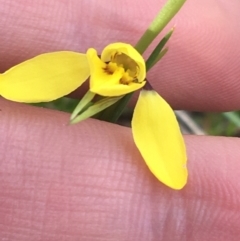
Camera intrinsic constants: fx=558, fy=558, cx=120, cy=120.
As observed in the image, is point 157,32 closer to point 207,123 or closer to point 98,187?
point 98,187

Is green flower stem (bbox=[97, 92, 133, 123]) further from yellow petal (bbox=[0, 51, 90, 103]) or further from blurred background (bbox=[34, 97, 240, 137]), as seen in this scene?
blurred background (bbox=[34, 97, 240, 137])

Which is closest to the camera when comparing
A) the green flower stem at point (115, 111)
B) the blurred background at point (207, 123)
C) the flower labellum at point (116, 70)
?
the flower labellum at point (116, 70)

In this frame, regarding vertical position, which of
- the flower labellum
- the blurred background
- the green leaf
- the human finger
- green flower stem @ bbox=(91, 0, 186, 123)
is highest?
green flower stem @ bbox=(91, 0, 186, 123)

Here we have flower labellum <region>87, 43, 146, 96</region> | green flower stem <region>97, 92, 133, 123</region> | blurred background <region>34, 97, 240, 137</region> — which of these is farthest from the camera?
blurred background <region>34, 97, 240, 137</region>

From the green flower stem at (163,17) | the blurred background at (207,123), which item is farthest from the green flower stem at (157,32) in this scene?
the blurred background at (207,123)

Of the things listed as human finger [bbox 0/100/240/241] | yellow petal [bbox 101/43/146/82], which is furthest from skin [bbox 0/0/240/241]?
yellow petal [bbox 101/43/146/82]

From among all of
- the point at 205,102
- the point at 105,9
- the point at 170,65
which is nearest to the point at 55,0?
the point at 105,9

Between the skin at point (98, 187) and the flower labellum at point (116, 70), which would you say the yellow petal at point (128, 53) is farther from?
the skin at point (98, 187)
